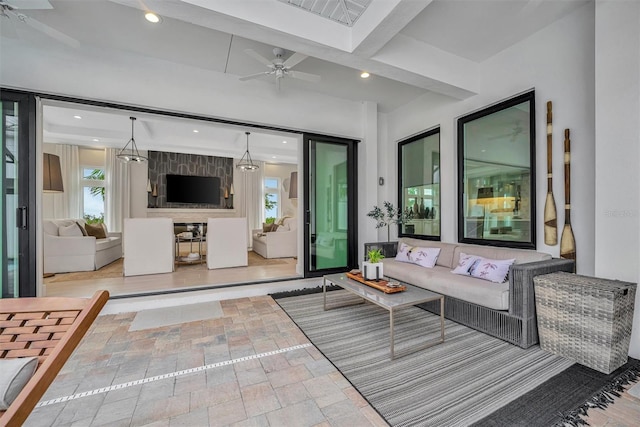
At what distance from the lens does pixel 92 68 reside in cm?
318

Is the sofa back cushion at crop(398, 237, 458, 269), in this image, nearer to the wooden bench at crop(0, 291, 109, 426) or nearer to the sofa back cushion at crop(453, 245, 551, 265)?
the sofa back cushion at crop(453, 245, 551, 265)

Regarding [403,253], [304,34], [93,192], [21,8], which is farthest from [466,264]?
[93,192]

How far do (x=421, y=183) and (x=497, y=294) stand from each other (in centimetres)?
261

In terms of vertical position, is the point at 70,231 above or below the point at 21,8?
below

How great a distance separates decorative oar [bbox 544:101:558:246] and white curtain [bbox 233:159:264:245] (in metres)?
7.51

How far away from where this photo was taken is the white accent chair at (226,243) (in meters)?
5.21

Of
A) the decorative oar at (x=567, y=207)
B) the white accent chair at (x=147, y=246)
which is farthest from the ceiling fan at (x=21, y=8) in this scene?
the decorative oar at (x=567, y=207)

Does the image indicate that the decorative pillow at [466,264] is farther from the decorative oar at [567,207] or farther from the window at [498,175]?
the decorative oar at [567,207]

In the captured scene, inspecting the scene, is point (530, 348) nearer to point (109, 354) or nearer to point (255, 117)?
point (109, 354)

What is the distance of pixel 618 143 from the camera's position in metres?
2.28

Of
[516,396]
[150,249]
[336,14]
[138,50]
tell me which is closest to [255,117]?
[138,50]

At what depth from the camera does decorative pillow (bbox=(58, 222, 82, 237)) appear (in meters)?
5.01

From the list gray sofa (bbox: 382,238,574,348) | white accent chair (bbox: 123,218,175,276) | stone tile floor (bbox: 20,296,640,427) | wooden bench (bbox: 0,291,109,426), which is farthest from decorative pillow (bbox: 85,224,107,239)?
gray sofa (bbox: 382,238,574,348)

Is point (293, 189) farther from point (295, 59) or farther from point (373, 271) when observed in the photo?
point (373, 271)
